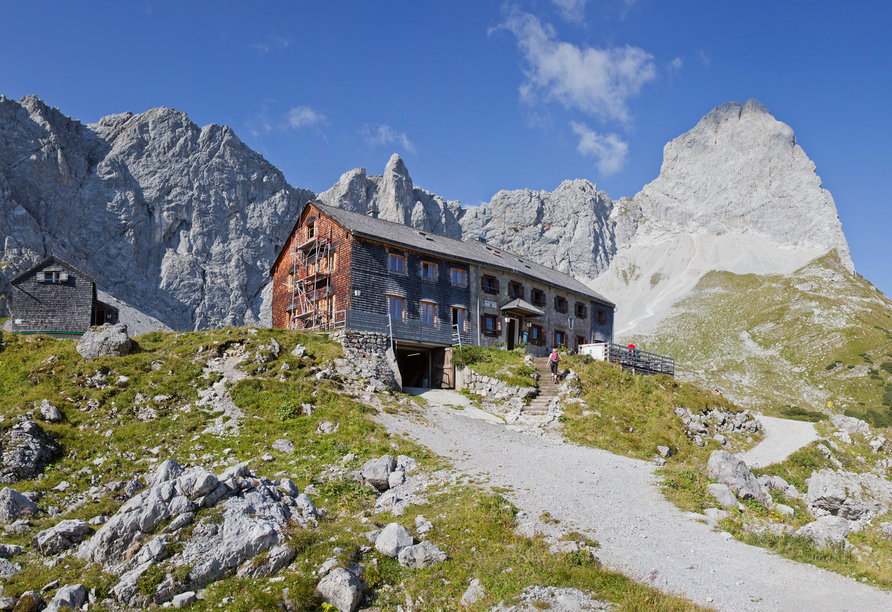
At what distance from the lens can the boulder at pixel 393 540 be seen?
1245cm

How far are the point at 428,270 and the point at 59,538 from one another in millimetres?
31089

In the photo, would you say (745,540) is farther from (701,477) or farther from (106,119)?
(106,119)

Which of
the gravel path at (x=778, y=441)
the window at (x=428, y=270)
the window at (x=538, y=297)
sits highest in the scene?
the window at (x=428, y=270)

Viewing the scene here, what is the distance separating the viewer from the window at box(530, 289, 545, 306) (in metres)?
49.5

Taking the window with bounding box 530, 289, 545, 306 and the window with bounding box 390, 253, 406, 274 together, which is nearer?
the window with bounding box 390, 253, 406, 274

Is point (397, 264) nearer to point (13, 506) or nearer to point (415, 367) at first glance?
point (415, 367)

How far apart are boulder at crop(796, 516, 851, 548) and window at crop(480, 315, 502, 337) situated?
2991 cm

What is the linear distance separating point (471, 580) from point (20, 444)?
17.4 m

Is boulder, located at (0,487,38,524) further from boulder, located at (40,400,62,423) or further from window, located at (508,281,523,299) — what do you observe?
window, located at (508,281,523,299)

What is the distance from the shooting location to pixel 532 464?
21.2 m

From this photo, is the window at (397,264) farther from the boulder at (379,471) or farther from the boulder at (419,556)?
the boulder at (419,556)

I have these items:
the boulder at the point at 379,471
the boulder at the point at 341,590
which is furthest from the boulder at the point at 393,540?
the boulder at the point at 379,471

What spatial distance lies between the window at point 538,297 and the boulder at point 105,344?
33069 millimetres

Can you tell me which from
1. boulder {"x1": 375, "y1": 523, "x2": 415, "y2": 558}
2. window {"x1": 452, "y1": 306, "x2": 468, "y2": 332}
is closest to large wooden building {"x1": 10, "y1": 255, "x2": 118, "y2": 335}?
window {"x1": 452, "y1": 306, "x2": 468, "y2": 332}
